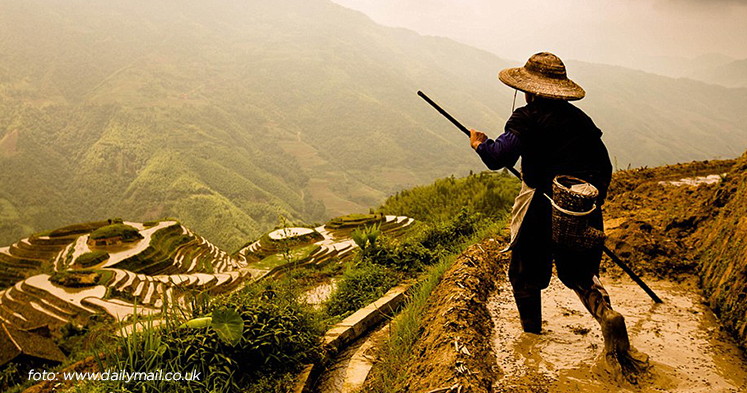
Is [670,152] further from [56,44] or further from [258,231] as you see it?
[56,44]

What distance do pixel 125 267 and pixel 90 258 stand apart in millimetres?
2059

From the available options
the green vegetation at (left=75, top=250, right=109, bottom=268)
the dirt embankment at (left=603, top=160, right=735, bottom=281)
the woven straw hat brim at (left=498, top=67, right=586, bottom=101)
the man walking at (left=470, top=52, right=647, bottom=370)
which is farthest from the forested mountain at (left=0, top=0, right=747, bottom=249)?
the woven straw hat brim at (left=498, top=67, right=586, bottom=101)

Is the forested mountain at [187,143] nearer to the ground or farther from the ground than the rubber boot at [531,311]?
nearer to the ground

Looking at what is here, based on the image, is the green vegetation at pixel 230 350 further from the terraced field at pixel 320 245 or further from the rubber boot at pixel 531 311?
the terraced field at pixel 320 245

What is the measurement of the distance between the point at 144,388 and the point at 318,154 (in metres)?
167

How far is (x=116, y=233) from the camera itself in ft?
84.5

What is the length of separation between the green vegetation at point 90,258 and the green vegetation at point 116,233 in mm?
1695

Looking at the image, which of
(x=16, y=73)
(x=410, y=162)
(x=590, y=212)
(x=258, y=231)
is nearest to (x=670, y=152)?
(x=410, y=162)

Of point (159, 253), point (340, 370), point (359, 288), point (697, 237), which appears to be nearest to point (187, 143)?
point (159, 253)

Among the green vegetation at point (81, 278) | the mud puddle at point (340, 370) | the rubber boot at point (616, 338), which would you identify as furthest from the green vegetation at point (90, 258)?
the rubber boot at point (616, 338)

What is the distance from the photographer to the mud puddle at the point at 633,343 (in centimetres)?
255

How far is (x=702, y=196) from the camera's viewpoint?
5227 millimetres

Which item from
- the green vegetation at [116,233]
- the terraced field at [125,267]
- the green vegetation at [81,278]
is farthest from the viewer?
the green vegetation at [116,233]

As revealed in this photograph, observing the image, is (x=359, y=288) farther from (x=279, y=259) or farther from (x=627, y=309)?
(x=279, y=259)
